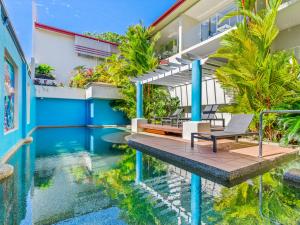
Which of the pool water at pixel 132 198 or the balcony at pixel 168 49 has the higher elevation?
the balcony at pixel 168 49

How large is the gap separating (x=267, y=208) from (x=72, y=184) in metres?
3.49

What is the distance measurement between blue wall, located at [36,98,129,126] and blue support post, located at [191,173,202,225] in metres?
16.4

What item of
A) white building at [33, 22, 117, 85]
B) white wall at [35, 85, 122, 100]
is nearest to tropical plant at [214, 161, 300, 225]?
white wall at [35, 85, 122, 100]

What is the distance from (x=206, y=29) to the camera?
14.4 m

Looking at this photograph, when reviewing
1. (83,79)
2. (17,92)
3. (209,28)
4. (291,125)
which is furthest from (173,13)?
(291,125)

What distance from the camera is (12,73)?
792 centimetres

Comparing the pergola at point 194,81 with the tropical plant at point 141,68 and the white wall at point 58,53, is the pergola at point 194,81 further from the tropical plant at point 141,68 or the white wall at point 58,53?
the white wall at point 58,53

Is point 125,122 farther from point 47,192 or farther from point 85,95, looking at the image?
point 47,192

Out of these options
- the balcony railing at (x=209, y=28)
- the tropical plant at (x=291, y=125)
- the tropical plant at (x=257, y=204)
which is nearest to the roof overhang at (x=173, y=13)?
the balcony railing at (x=209, y=28)

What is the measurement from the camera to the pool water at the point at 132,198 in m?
2.78

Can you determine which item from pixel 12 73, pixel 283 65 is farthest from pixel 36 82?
pixel 283 65

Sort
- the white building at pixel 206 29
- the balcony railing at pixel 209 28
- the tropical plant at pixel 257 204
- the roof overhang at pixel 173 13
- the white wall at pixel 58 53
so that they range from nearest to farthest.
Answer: the tropical plant at pixel 257 204 → the white building at pixel 206 29 → the balcony railing at pixel 209 28 → the roof overhang at pixel 173 13 → the white wall at pixel 58 53

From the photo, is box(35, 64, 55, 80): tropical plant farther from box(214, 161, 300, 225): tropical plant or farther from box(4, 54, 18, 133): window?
box(214, 161, 300, 225): tropical plant

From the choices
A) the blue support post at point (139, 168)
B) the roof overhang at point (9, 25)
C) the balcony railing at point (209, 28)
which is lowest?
the blue support post at point (139, 168)
